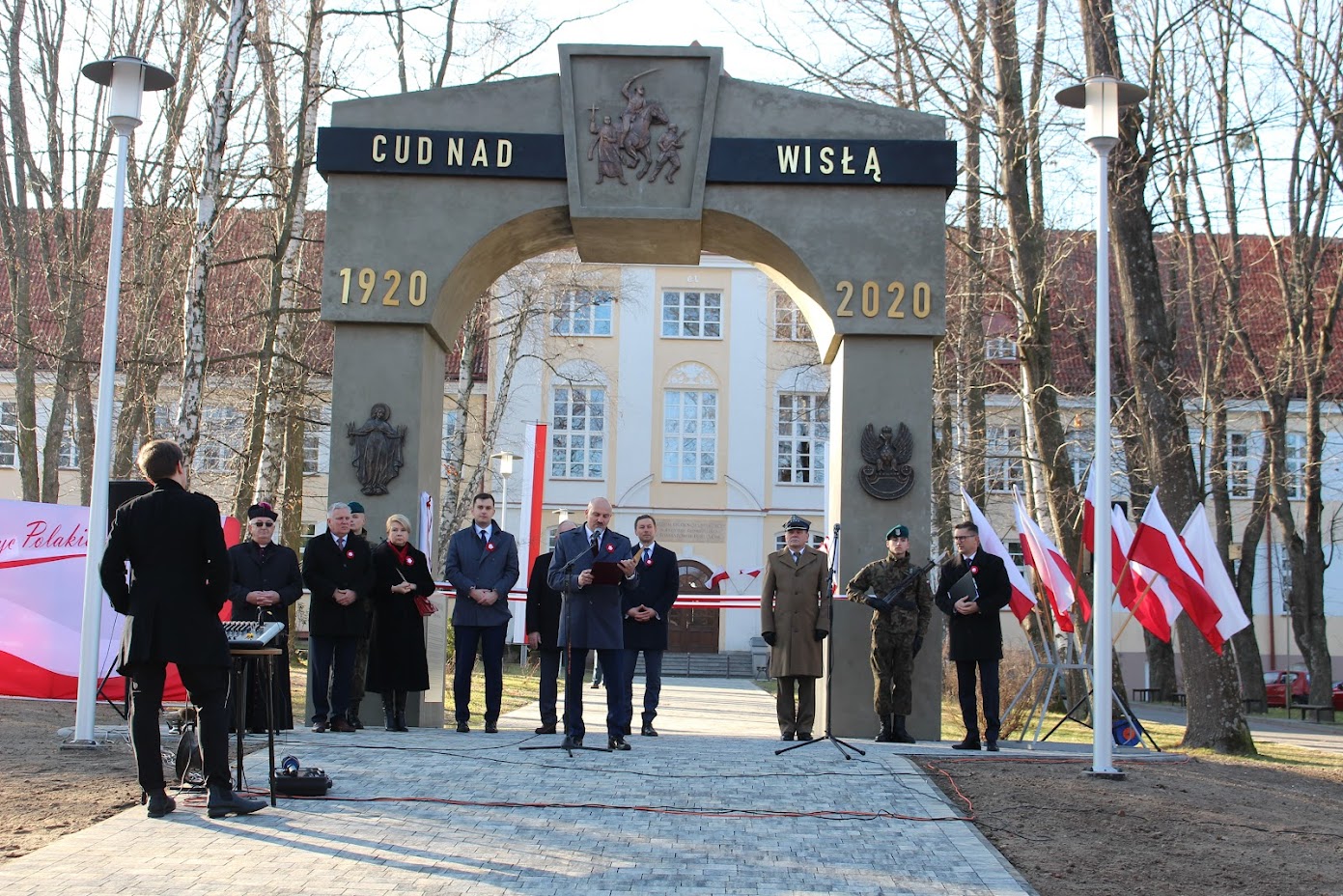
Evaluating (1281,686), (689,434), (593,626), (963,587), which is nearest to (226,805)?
(593,626)

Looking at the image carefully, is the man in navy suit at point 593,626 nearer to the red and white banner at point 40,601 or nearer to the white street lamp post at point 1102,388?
the white street lamp post at point 1102,388

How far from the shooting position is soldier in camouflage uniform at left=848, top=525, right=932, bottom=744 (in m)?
12.6

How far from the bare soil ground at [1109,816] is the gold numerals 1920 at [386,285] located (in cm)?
462

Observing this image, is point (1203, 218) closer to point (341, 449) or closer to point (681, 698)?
point (681, 698)

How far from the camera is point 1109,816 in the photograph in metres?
8.88

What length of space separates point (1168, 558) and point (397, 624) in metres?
6.78

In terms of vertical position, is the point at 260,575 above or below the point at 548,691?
above

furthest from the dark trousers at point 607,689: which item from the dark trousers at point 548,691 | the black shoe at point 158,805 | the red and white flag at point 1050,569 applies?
the red and white flag at point 1050,569

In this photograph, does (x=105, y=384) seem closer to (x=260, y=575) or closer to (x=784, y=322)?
(x=260, y=575)

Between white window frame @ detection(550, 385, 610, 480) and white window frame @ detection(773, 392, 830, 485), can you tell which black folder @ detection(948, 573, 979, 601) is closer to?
white window frame @ detection(773, 392, 830, 485)

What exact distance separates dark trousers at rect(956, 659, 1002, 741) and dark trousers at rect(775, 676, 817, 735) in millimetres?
1322

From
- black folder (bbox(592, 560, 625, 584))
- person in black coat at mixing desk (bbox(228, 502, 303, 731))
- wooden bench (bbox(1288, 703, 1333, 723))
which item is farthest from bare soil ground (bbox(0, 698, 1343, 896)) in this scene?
wooden bench (bbox(1288, 703, 1333, 723))

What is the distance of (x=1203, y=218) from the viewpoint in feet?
81.1

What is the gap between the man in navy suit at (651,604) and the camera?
1384 centimetres
